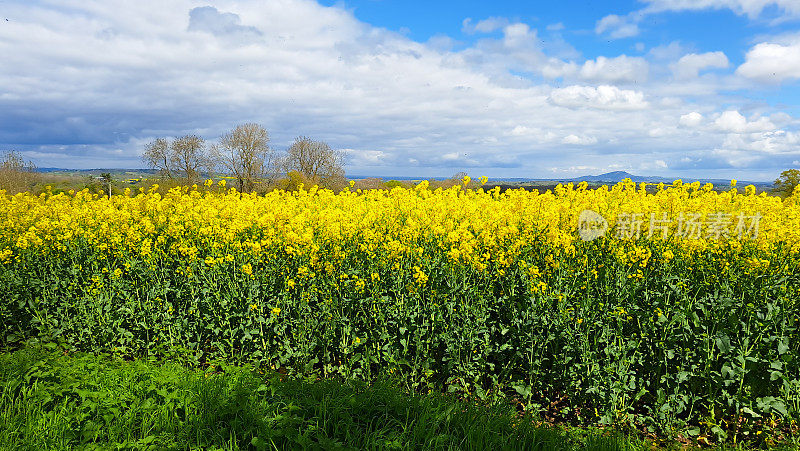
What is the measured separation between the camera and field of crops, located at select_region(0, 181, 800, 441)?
427 cm

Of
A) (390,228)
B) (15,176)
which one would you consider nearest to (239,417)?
(390,228)

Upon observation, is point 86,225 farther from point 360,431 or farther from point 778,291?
point 778,291

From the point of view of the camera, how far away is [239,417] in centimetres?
360

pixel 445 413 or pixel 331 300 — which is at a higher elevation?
pixel 331 300

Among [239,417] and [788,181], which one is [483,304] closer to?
[239,417]

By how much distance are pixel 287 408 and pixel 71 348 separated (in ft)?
10.9

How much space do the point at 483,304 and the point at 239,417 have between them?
2.33 metres

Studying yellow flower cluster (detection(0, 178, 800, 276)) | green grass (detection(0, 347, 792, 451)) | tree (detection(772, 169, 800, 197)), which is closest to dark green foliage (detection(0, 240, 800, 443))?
yellow flower cluster (detection(0, 178, 800, 276))

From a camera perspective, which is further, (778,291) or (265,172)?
(265,172)

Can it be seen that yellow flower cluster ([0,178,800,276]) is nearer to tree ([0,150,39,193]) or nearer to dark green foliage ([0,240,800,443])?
dark green foliage ([0,240,800,443])

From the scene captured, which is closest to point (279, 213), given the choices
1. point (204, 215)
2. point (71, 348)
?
point (204, 215)

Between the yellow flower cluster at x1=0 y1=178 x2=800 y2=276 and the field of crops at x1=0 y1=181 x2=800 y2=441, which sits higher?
the yellow flower cluster at x1=0 y1=178 x2=800 y2=276

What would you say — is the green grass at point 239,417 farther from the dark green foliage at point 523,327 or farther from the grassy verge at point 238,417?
the dark green foliage at point 523,327

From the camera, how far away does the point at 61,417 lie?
3.68 m
